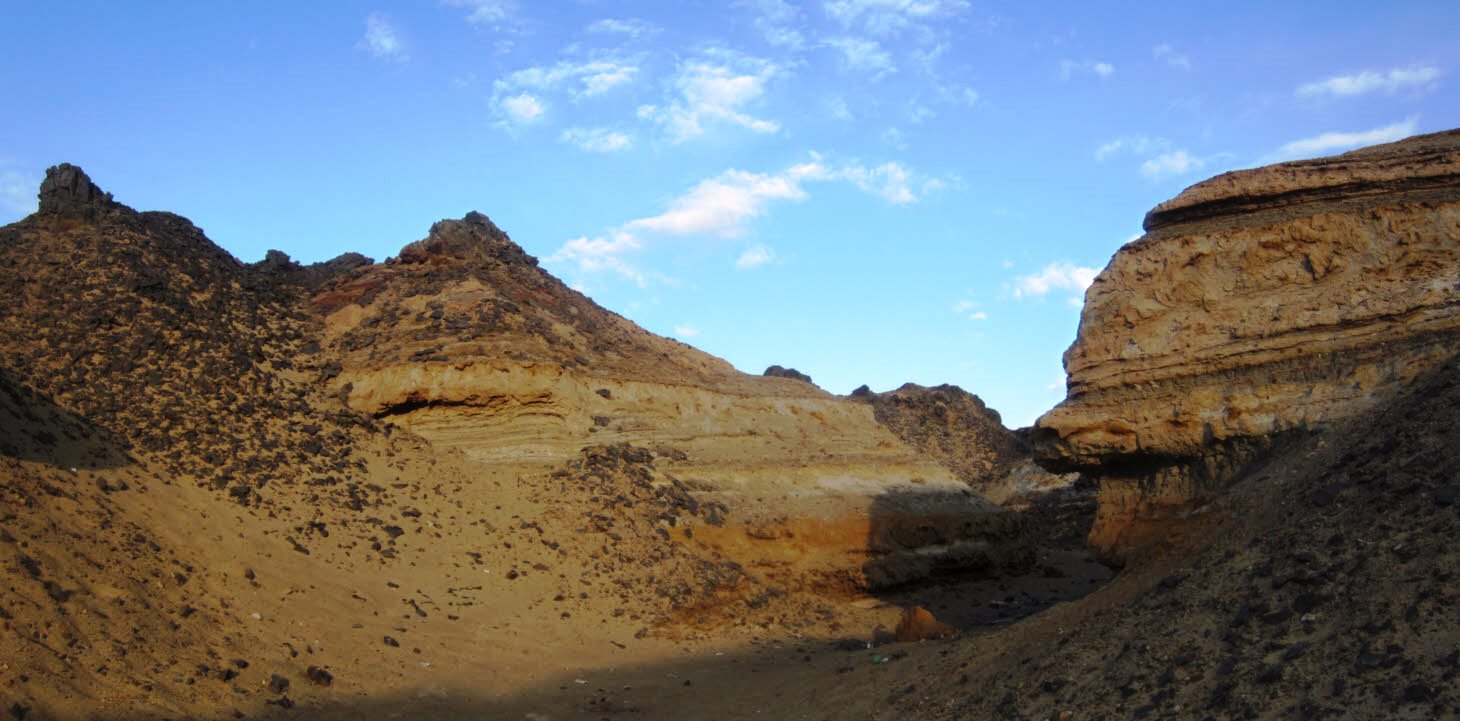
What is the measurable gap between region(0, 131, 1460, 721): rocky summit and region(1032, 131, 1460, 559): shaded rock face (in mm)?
33

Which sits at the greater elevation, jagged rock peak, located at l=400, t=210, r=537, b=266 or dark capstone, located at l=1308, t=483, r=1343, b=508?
jagged rock peak, located at l=400, t=210, r=537, b=266

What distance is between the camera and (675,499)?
55.4 ft

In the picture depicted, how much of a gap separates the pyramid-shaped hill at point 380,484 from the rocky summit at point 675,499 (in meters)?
0.05

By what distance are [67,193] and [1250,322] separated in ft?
58.5

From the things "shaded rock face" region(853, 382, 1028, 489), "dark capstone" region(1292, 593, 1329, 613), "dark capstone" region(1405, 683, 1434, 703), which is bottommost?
"dark capstone" region(1405, 683, 1434, 703)

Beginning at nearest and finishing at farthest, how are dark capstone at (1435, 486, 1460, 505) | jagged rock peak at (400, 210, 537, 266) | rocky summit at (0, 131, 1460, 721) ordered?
dark capstone at (1435, 486, 1460, 505) < rocky summit at (0, 131, 1460, 721) < jagged rock peak at (400, 210, 537, 266)

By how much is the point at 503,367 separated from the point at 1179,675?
12464 millimetres

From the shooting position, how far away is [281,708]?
8.73m

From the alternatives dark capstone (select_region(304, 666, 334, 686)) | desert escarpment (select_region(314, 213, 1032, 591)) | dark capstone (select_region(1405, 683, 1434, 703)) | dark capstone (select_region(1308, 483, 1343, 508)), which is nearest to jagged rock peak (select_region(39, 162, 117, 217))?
desert escarpment (select_region(314, 213, 1032, 591))

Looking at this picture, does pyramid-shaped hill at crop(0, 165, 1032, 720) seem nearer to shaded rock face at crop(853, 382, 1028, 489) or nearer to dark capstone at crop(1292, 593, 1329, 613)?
dark capstone at crop(1292, 593, 1329, 613)

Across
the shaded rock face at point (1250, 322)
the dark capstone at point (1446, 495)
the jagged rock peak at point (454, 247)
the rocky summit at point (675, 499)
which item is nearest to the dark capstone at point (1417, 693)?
the rocky summit at point (675, 499)

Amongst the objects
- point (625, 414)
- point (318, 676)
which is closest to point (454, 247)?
point (625, 414)

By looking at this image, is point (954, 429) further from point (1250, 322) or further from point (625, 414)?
point (1250, 322)

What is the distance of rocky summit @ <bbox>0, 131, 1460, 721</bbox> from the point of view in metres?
7.18
